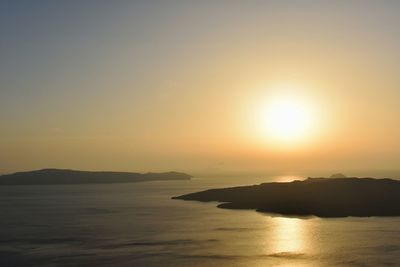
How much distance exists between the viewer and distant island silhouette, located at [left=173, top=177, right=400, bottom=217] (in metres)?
88.5

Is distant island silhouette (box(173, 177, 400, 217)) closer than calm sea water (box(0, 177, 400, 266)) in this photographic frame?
No

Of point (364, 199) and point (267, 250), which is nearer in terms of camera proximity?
point (267, 250)

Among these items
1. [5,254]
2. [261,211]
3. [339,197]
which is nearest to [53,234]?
[5,254]

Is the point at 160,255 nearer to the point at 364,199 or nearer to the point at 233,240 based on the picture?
the point at 233,240

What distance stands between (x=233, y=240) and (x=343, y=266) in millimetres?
15639

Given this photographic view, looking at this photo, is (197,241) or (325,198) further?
(325,198)

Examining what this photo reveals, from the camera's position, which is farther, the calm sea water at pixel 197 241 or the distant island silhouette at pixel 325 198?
the distant island silhouette at pixel 325 198

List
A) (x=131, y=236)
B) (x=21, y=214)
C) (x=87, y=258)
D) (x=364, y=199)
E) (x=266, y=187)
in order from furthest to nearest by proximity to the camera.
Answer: (x=266, y=187) → (x=364, y=199) → (x=21, y=214) → (x=131, y=236) → (x=87, y=258)

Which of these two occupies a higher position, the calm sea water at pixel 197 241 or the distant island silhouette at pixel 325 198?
the distant island silhouette at pixel 325 198

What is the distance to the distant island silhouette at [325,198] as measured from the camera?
290 feet

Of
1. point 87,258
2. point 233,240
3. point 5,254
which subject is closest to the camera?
point 87,258

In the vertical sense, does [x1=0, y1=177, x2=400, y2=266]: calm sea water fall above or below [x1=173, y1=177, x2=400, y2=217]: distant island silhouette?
below

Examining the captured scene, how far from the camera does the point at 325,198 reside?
97500 mm

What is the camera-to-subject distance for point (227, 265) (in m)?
38.8
